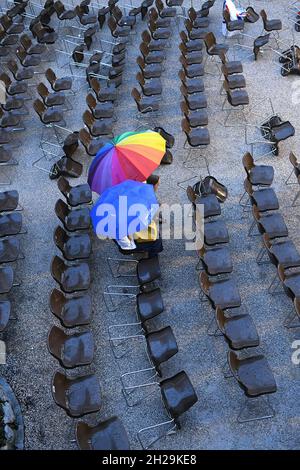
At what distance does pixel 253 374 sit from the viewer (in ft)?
21.3

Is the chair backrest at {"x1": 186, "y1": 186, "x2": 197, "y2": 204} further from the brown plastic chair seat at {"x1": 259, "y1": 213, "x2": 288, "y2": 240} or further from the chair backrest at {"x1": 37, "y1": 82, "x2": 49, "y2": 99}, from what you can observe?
the chair backrest at {"x1": 37, "y1": 82, "x2": 49, "y2": 99}

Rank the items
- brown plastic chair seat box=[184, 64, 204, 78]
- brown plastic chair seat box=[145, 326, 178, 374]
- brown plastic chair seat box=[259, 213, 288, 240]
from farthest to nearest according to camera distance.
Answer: brown plastic chair seat box=[184, 64, 204, 78] → brown plastic chair seat box=[259, 213, 288, 240] → brown plastic chair seat box=[145, 326, 178, 374]

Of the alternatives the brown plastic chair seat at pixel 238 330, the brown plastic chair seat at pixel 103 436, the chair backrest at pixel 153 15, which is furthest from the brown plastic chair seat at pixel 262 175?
the chair backrest at pixel 153 15

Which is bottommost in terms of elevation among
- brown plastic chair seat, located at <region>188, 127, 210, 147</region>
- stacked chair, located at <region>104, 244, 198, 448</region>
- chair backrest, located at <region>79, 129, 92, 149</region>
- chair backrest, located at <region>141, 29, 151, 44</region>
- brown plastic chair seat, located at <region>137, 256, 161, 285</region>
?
stacked chair, located at <region>104, 244, 198, 448</region>

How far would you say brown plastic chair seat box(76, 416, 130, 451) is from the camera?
602 cm

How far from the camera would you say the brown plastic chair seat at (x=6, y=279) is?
7691 mm

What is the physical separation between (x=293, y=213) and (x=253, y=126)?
263cm

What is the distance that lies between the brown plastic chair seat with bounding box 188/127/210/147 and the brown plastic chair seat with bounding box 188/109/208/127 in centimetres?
14

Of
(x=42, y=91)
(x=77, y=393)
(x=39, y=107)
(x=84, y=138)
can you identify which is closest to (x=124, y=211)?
(x=77, y=393)

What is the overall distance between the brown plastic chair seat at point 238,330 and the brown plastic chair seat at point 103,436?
1830 millimetres

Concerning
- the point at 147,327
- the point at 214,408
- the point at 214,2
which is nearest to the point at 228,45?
the point at 214,2

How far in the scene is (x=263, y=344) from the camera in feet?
23.8

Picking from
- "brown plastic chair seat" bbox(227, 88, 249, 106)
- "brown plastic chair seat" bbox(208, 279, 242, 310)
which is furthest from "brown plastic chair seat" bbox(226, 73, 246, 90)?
"brown plastic chair seat" bbox(208, 279, 242, 310)

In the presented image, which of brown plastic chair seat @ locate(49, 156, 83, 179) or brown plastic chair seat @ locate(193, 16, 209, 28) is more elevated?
brown plastic chair seat @ locate(193, 16, 209, 28)
